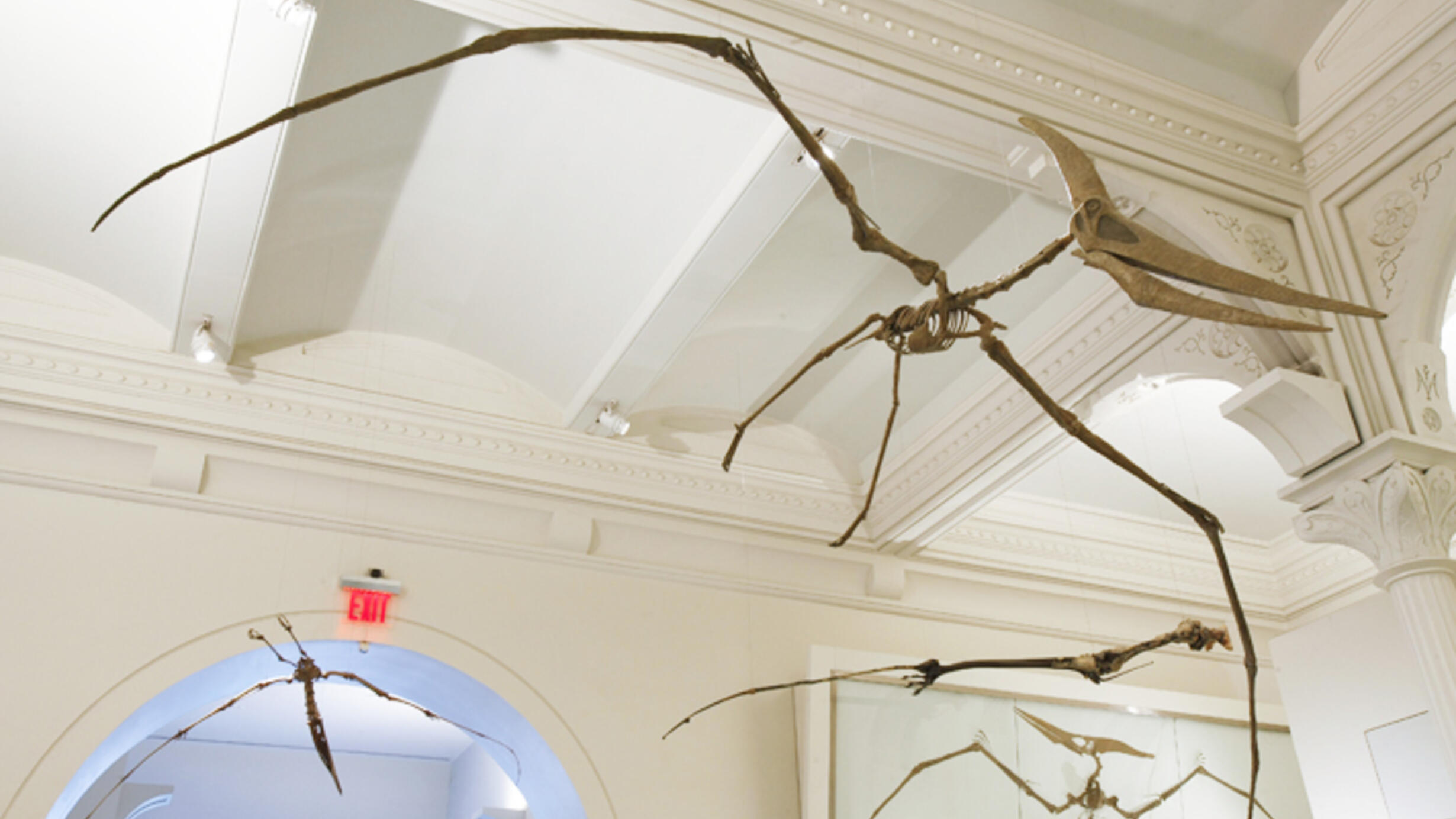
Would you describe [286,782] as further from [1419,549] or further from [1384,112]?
[1384,112]

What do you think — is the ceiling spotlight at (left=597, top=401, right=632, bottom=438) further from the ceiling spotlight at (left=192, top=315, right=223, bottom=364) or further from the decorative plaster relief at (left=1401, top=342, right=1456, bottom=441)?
the decorative plaster relief at (left=1401, top=342, right=1456, bottom=441)

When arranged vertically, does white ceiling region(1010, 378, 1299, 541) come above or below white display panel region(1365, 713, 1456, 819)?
above

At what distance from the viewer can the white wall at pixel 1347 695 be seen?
11.2 ft

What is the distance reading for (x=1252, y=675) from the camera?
61.4 inches

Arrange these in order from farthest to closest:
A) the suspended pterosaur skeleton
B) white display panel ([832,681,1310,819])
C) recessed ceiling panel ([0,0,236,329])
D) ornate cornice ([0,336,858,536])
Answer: white display panel ([832,681,1310,819]) < ornate cornice ([0,336,858,536]) < recessed ceiling panel ([0,0,236,329]) < the suspended pterosaur skeleton

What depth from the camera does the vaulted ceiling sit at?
130 inches

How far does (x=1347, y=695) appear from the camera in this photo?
3553 millimetres

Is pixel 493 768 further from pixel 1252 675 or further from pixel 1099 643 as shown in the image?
pixel 1252 675

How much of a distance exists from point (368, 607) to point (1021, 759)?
2.84 m

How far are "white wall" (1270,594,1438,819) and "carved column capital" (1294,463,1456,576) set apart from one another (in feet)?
1.20

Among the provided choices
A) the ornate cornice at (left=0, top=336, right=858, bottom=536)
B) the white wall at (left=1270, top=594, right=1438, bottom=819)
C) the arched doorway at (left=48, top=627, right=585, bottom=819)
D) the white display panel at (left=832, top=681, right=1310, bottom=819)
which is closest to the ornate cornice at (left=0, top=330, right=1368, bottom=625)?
the ornate cornice at (left=0, top=336, right=858, bottom=536)

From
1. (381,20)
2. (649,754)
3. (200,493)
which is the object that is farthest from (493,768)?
(381,20)

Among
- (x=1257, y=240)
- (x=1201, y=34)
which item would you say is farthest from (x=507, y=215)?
(x=1257, y=240)

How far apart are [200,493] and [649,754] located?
2.04m
